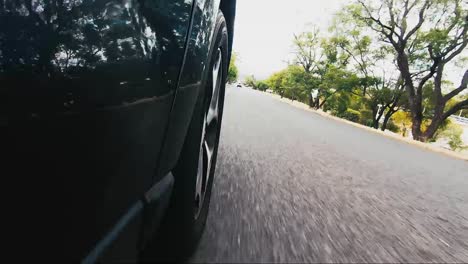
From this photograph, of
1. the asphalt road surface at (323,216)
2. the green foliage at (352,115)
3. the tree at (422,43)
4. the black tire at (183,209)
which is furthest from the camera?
the green foliage at (352,115)

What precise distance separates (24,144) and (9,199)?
0.23 feet

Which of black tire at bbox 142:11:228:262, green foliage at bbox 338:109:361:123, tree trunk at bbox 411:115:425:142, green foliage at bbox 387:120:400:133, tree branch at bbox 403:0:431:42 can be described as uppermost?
tree branch at bbox 403:0:431:42

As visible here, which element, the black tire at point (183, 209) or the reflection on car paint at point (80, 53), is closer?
the reflection on car paint at point (80, 53)

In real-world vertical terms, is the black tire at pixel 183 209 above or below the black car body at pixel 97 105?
below

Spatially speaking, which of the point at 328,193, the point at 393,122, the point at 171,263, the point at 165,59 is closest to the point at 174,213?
the point at 171,263

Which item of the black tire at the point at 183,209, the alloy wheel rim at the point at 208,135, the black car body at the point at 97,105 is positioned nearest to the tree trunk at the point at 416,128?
the alloy wheel rim at the point at 208,135

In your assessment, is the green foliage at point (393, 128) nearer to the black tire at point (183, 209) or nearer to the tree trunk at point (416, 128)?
the tree trunk at point (416, 128)

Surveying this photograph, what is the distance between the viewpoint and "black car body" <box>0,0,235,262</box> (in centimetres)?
42

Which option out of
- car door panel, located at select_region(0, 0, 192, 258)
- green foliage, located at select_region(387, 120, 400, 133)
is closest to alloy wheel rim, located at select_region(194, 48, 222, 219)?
car door panel, located at select_region(0, 0, 192, 258)

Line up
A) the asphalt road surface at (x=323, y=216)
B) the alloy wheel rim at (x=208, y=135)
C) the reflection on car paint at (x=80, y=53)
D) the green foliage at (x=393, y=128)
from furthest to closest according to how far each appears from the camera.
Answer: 1. the green foliage at (x=393, y=128)
2. the asphalt road surface at (x=323, y=216)
3. the alloy wheel rim at (x=208, y=135)
4. the reflection on car paint at (x=80, y=53)

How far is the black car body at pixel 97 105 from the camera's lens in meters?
0.42

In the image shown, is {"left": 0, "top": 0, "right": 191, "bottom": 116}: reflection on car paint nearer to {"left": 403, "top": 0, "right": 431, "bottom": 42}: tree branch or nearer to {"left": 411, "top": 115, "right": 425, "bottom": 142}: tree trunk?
{"left": 411, "top": 115, "right": 425, "bottom": 142}: tree trunk

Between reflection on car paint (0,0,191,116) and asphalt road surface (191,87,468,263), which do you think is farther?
asphalt road surface (191,87,468,263)

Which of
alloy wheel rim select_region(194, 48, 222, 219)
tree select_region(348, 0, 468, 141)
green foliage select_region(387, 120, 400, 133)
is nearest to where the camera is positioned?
alloy wheel rim select_region(194, 48, 222, 219)
